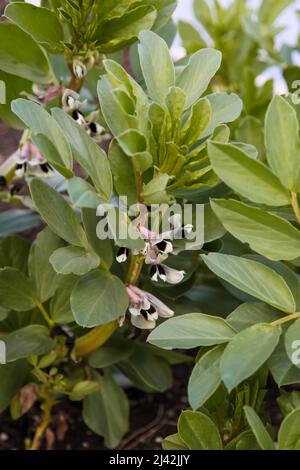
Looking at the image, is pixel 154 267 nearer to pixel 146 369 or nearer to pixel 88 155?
pixel 88 155

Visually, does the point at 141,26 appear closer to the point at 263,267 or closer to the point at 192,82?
the point at 192,82

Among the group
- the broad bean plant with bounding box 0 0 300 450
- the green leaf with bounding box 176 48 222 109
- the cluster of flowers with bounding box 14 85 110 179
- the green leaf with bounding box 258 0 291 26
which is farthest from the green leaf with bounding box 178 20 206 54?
the green leaf with bounding box 176 48 222 109

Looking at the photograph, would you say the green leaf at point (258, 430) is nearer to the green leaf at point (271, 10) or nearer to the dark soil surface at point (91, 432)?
the dark soil surface at point (91, 432)

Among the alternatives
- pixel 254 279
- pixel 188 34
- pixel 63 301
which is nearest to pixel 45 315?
pixel 63 301

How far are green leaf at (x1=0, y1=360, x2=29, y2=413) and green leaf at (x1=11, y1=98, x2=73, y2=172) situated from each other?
24cm

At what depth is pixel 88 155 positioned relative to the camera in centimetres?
53

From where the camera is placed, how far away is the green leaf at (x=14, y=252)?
27.6 inches

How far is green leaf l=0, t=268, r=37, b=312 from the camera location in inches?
25.5

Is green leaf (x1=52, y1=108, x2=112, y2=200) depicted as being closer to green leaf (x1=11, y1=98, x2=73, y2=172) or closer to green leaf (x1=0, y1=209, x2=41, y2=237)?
green leaf (x1=11, y1=98, x2=73, y2=172)

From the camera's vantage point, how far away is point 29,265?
2.22 ft

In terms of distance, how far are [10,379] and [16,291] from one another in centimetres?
9

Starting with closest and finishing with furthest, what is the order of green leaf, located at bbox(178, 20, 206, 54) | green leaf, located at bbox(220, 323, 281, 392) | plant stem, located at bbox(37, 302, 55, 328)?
green leaf, located at bbox(220, 323, 281, 392) < plant stem, located at bbox(37, 302, 55, 328) < green leaf, located at bbox(178, 20, 206, 54)
